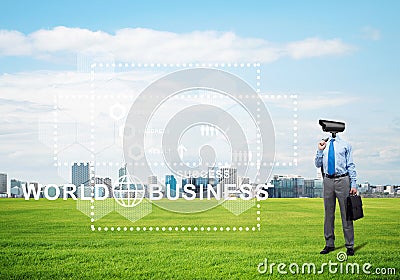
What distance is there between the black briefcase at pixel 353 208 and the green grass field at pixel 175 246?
0.55 metres

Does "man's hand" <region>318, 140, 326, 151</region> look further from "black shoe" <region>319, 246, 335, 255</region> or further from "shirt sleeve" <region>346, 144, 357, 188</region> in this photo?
"black shoe" <region>319, 246, 335, 255</region>

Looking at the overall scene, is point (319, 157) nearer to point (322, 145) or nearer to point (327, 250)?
point (322, 145)

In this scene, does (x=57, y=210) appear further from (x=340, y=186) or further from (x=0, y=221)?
(x=340, y=186)

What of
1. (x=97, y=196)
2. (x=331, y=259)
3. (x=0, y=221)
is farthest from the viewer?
(x=0, y=221)

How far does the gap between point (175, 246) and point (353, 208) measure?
7.51 ft

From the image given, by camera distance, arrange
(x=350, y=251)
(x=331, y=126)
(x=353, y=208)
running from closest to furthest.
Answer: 1. (x=353, y=208)
2. (x=331, y=126)
3. (x=350, y=251)

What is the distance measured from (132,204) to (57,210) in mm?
2209

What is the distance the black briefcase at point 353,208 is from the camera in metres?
6.41

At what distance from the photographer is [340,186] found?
6484mm

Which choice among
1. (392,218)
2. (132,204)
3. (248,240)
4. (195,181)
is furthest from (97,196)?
(392,218)

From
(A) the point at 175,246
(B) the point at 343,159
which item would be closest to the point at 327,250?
(B) the point at 343,159

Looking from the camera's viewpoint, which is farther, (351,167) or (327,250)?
(327,250)

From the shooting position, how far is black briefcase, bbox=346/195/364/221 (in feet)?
21.0

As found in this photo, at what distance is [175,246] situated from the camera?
7.50 m
